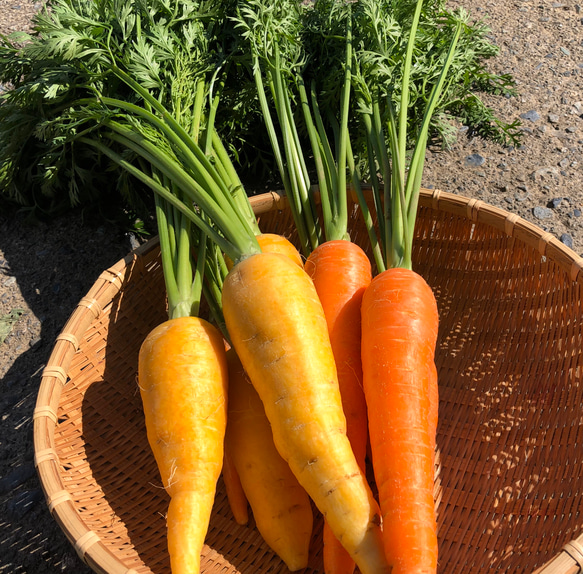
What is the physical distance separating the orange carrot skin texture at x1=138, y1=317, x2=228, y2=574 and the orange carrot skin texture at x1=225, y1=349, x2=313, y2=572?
11cm

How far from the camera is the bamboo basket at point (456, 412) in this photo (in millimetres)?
1623

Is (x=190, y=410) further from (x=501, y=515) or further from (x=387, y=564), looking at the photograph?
(x=501, y=515)

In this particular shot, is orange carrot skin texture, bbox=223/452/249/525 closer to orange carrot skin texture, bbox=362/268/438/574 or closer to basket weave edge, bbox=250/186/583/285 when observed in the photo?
orange carrot skin texture, bbox=362/268/438/574

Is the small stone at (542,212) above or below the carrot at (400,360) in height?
below

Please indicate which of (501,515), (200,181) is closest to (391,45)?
(200,181)

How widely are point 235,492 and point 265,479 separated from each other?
6.1 inches

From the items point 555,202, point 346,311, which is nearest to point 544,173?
point 555,202

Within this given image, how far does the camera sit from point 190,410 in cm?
163

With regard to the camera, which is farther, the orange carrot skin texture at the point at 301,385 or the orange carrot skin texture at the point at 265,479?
the orange carrot skin texture at the point at 265,479

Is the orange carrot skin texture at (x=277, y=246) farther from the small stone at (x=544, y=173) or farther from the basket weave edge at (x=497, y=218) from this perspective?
the small stone at (x=544, y=173)

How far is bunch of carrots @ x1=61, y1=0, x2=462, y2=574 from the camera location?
1.54 m

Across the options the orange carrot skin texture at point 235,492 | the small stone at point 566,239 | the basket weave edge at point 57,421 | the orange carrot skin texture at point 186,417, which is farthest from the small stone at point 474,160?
the orange carrot skin texture at point 235,492

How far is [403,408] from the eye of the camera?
164 centimetres

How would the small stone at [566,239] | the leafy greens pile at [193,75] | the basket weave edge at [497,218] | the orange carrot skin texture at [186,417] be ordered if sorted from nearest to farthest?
the orange carrot skin texture at [186,417]
the basket weave edge at [497,218]
the leafy greens pile at [193,75]
the small stone at [566,239]
